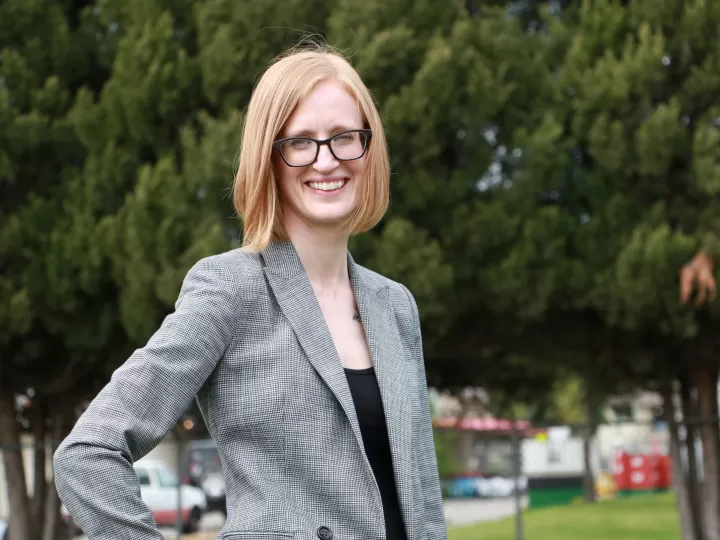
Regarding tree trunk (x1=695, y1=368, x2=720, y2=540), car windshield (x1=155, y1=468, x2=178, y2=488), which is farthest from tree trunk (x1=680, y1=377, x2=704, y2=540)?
car windshield (x1=155, y1=468, x2=178, y2=488)

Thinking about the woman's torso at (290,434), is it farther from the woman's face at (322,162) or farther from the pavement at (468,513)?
the pavement at (468,513)

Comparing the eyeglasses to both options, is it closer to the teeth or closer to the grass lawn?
the teeth

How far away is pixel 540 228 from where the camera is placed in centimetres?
804

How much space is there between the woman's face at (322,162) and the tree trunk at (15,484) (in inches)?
350

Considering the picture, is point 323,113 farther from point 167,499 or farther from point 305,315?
point 167,499

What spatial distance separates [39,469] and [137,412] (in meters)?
9.54

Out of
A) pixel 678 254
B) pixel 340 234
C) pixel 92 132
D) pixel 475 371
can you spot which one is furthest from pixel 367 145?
pixel 475 371

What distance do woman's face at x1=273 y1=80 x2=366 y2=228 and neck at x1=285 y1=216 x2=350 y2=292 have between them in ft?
0.05

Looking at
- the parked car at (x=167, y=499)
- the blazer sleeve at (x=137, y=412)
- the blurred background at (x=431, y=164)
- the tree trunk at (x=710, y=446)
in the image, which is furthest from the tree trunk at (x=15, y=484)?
the blazer sleeve at (x=137, y=412)

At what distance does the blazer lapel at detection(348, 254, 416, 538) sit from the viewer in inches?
67.6

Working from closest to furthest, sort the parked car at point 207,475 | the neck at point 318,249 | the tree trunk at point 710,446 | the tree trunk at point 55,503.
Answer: the neck at point 318,249 → the tree trunk at point 710,446 → the tree trunk at point 55,503 → the parked car at point 207,475

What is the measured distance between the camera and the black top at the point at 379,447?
1.71 meters

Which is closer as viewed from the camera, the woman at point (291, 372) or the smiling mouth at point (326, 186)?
the woman at point (291, 372)

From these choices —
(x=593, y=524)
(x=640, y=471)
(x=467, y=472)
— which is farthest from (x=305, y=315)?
(x=640, y=471)
